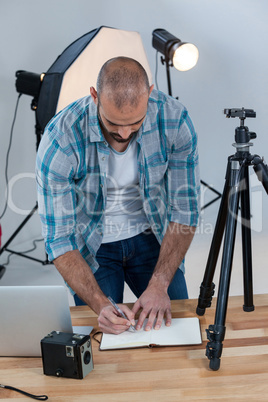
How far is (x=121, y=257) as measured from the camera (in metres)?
1.87

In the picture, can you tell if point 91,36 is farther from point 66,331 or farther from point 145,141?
point 66,331

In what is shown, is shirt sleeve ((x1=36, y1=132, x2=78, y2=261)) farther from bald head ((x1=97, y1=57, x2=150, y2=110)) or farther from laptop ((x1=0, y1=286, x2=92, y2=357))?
laptop ((x1=0, y1=286, x2=92, y2=357))

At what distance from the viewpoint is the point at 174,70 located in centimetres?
409

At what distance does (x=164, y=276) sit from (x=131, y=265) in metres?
0.26

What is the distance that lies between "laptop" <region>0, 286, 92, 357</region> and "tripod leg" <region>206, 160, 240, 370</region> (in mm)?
341

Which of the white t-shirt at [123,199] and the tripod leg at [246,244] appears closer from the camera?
the tripod leg at [246,244]

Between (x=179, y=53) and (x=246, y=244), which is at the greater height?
(x=179, y=53)

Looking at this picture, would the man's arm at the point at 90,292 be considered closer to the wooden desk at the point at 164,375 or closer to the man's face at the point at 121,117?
the wooden desk at the point at 164,375

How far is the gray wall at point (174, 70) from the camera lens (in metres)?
3.85

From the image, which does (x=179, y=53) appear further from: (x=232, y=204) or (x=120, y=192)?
(x=232, y=204)

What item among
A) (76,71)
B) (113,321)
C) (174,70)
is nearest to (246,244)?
(113,321)

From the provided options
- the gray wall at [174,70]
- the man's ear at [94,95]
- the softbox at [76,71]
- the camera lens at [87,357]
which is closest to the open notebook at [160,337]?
the camera lens at [87,357]

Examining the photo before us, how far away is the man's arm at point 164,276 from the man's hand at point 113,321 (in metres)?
0.03

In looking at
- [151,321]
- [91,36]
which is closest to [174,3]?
[91,36]
